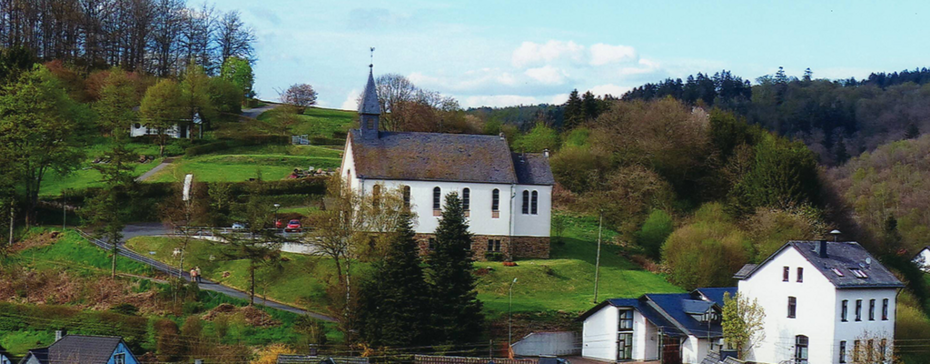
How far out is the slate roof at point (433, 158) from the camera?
59.0m

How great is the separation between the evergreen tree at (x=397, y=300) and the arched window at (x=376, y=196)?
3.36 metres

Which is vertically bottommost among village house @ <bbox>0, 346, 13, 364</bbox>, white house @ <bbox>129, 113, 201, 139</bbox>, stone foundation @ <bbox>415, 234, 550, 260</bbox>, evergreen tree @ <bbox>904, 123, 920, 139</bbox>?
village house @ <bbox>0, 346, 13, 364</bbox>

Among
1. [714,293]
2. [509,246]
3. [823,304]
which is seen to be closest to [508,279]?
[509,246]

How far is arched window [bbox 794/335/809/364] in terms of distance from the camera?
145ft

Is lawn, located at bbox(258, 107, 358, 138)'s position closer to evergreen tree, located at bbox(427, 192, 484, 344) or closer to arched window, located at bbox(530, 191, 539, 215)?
arched window, located at bbox(530, 191, 539, 215)

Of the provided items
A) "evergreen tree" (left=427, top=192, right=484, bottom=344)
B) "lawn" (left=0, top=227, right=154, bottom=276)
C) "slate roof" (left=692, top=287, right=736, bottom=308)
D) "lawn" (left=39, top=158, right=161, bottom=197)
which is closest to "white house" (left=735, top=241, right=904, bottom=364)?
"slate roof" (left=692, top=287, right=736, bottom=308)

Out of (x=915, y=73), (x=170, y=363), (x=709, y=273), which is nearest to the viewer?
(x=170, y=363)

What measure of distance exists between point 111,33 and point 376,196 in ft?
210

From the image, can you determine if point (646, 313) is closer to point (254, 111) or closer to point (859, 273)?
point (859, 273)

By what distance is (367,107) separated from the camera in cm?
6134

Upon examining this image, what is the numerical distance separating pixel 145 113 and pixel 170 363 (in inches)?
1716

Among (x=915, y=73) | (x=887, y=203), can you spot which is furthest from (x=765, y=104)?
(x=915, y=73)

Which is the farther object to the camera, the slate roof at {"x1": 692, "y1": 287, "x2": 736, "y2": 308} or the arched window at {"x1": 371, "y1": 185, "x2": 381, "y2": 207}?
the arched window at {"x1": 371, "y1": 185, "x2": 381, "y2": 207}

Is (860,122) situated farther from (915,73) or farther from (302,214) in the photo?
(302,214)
